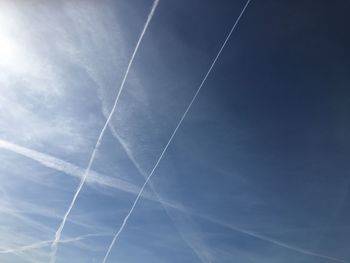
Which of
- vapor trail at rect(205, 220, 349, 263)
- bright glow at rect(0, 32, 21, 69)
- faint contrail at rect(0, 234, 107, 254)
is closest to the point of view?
bright glow at rect(0, 32, 21, 69)

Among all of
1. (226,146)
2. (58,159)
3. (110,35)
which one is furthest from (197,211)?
(110,35)

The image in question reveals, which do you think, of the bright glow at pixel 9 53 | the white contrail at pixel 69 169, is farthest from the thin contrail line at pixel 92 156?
the bright glow at pixel 9 53

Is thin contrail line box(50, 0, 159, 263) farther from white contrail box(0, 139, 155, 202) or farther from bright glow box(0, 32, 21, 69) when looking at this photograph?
bright glow box(0, 32, 21, 69)

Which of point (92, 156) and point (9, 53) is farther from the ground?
point (9, 53)

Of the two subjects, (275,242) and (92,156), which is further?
(275,242)

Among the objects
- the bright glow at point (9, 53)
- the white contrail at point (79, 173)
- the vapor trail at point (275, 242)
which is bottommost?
the vapor trail at point (275, 242)

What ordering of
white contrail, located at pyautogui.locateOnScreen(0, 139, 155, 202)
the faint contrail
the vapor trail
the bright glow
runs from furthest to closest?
the faint contrail
the vapor trail
white contrail, located at pyautogui.locateOnScreen(0, 139, 155, 202)
the bright glow

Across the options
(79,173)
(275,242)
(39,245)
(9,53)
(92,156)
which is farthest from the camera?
(39,245)

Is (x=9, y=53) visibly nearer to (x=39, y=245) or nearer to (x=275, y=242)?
(x=275, y=242)

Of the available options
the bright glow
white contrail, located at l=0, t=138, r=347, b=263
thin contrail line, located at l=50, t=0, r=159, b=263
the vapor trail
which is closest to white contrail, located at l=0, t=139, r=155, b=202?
white contrail, located at l=0, t=138, r=347, b=263

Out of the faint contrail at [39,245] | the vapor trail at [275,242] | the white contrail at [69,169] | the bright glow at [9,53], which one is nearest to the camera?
the bright glow at [9,53]

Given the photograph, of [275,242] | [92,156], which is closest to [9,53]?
[92,156]

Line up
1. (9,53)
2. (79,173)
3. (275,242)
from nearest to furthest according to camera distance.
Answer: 1. (9,53)
2. (79,173)
3. (275,242)

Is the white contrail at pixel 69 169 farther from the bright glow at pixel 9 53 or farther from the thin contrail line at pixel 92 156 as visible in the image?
the bright glow at pixel 9 53
